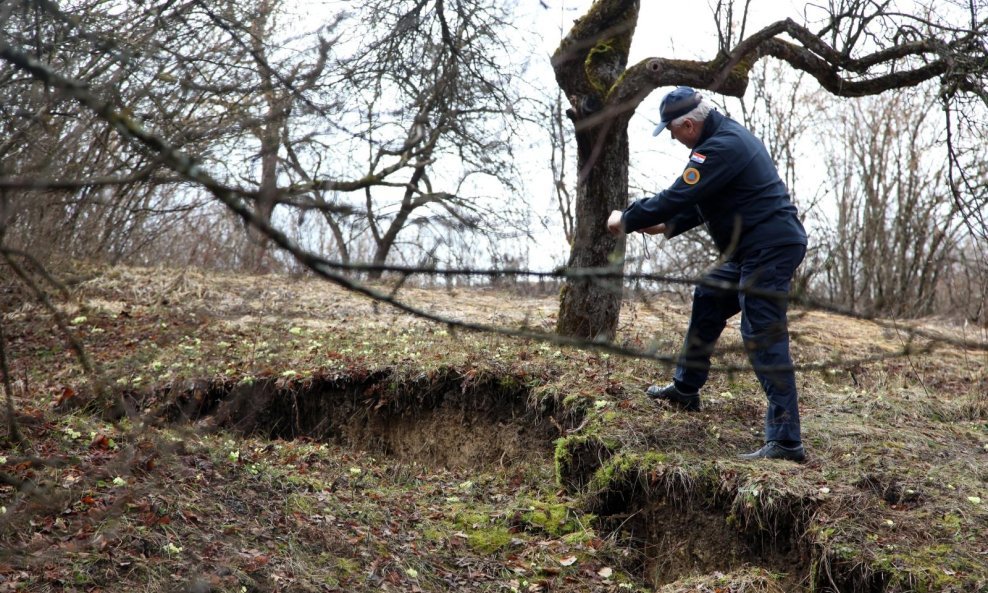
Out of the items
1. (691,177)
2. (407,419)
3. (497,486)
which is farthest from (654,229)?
(407,419)

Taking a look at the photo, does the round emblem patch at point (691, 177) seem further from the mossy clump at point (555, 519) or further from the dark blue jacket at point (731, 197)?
the mossy clump at point (555, 519)

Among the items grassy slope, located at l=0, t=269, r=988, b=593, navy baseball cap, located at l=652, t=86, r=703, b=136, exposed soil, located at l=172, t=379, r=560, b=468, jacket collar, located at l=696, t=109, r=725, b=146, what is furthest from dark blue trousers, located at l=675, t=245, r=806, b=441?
exposed soil, located at l=172, t=379, r=560, b=468

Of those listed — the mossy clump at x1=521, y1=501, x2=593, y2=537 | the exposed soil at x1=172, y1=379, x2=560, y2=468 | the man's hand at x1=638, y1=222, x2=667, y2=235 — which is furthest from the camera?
the exposed soil at x1=172, y1=379, x2=560, y2=468

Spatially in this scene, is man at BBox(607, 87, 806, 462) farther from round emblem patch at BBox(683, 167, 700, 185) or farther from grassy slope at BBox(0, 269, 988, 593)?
grassy slope at BBox(0, 269, 988, 593)

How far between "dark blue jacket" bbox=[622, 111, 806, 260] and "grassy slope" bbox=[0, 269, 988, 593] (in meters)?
0.72

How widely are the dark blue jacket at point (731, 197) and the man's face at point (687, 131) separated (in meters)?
0.12

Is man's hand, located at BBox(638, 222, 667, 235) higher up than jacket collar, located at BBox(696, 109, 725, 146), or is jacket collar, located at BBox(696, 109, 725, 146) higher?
jacket collar, located at BBox(696, 109, 725, 146)

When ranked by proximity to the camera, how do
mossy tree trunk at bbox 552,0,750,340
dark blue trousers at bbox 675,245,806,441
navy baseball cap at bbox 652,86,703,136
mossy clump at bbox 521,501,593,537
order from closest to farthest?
1. dark blue trousers at bbox 675,245,806,441
2. navy baseball cap at bbox 652,86,703,136
3. mossy clump at bbox 521,501,593,537
4. mossy tree trunk at bbox 552,0,750,340

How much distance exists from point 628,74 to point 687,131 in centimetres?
215

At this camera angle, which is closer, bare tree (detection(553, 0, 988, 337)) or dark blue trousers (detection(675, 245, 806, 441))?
dark blue trousers (detection(675, 245, 806, 441))

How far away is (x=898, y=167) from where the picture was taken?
13.7m

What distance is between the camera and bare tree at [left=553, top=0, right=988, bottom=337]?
22.2ft

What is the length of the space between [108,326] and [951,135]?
26.8 ft

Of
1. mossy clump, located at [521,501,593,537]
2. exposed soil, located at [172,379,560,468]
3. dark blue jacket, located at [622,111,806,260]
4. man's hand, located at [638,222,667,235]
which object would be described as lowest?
mossy clump, located at [521,501,593,537]
